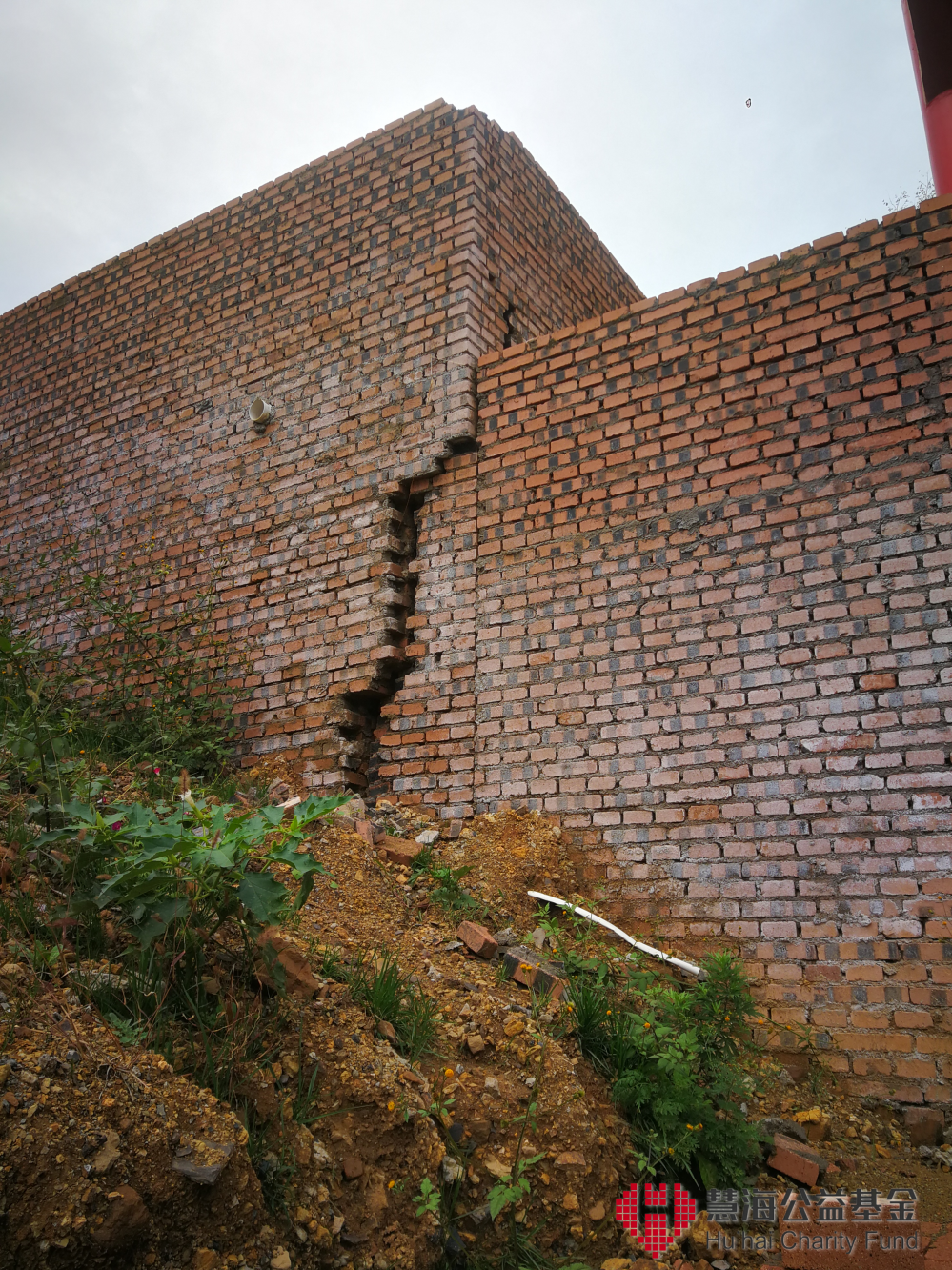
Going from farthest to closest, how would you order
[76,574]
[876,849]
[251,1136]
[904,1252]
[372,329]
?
[76,574] → [372,329] → [876,849] → [904,1252] → [251,1136]

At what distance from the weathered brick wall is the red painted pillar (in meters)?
5.26

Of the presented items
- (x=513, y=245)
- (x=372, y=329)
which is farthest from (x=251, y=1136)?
(x=513, y=245)

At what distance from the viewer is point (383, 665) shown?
198 inches

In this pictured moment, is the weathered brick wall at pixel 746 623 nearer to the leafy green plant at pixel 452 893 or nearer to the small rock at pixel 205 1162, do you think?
the leafy green plant at pixel 452 893

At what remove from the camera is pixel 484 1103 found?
9.01ft

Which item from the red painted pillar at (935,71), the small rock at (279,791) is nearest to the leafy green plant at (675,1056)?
the small rock at (279,791)

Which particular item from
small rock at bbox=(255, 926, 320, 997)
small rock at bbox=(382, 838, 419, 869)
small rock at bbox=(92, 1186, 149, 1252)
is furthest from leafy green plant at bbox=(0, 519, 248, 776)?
small rock at bbox=(92, 1186, 149, 1252)

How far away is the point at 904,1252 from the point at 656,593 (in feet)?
8.88

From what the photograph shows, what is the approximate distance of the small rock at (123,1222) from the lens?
5.91 feet

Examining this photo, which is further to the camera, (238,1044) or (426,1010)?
(426,1010)

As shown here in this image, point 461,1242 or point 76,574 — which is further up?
point 76,574

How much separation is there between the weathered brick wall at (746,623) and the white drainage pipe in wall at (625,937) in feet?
0.44

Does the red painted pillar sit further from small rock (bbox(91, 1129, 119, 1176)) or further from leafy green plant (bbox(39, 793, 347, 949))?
small rock (bbox(91, 1129, 119, 1176))

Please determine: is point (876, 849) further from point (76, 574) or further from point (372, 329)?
point (76, 574)
